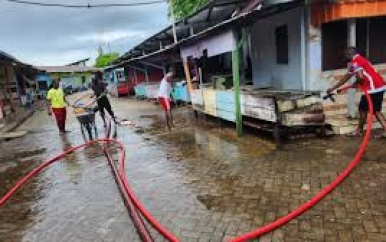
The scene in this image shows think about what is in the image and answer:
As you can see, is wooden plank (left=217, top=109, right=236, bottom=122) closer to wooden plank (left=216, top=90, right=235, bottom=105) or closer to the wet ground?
wooden plank (left=216, top=90, right=235, bottom=105)

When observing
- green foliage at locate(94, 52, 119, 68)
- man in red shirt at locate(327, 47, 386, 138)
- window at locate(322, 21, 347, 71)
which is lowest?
man in red shirt at locate(327, 47, 386, 138)

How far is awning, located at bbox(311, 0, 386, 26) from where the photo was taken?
25.3 feet

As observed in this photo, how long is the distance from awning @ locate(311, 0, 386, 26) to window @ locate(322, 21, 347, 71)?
574 mm

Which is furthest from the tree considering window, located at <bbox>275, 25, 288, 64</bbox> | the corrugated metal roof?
window, located at <bbox>275, 25, 288, 64</bbox>

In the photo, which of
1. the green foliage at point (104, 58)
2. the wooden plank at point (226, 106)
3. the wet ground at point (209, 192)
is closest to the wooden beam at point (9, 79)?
the wet ground at point (209, 192)

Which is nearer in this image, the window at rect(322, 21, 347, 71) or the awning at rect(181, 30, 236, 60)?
the window at rect(322, 21, 347, 71)

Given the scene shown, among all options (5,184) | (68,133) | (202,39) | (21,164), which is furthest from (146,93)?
(5,184)

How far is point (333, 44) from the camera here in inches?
338

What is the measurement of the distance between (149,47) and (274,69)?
39.6 ft

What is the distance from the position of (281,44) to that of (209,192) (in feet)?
19.2

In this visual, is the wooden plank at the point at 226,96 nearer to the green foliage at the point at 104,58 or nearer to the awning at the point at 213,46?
the awning at the point at 213,46

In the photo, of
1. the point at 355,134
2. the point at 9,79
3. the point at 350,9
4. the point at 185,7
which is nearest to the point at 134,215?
the point at 355,134

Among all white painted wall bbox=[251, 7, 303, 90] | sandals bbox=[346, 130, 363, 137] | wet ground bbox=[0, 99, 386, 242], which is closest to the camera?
wet ground bbox=[0, 99, 386, 242]

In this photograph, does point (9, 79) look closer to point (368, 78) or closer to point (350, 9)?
point (350, 9)
